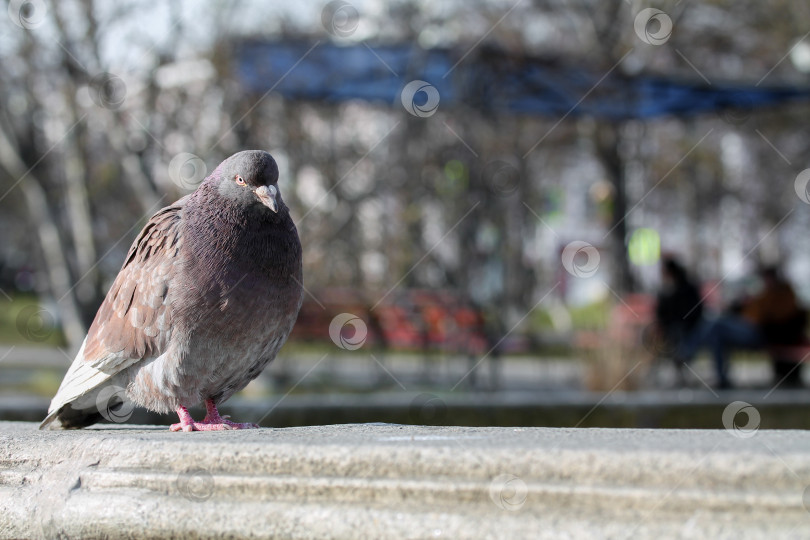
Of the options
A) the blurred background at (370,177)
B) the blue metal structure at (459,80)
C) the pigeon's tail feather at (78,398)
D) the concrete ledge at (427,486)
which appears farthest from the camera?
the blue metal structure at (459,80)

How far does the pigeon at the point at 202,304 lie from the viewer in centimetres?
309

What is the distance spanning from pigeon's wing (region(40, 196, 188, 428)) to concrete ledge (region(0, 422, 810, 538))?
78cm

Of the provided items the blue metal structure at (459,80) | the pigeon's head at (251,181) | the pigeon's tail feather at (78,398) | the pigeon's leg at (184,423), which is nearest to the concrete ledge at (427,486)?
the pigeon's leg at (184,423)

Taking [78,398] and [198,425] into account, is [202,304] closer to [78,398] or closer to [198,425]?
[198,425]

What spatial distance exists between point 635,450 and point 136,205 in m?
8.23

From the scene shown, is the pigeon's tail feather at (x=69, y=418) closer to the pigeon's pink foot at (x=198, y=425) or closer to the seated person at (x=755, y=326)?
the pigeon's pink foot at (x=198, y=425)

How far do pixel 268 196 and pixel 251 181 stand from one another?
0.30ft

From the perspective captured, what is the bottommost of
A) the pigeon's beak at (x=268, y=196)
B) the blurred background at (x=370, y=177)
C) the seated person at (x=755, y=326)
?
the seated person at (x=755, y=326)

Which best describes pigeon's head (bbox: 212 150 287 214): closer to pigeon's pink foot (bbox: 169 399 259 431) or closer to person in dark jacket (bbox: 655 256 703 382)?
pigeon's pink foot (bbox: 169 399 259 431)

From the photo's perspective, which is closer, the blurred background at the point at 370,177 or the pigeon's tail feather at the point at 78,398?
the pigeon's tail feather at the point at 78,398

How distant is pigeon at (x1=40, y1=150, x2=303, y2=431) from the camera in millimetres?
3094

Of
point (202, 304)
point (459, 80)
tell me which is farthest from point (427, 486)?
point (459, 80)

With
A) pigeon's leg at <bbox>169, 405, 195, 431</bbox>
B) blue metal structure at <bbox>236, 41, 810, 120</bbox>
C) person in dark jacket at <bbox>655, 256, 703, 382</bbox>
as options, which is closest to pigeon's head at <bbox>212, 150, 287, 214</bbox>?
pigeon's leg at <bbox>169, 405, 195, 431</bbox>

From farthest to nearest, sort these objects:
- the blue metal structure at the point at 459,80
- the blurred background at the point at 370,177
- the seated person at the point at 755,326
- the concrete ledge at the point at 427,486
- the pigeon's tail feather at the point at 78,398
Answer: the seated person at the point at 755,326, the blue metal structure at the point at 459,80, the blurred background at the point at 370,177, the pigeon's tail feather at the point at 78,398, the concrete ledge at the point at 427,486
